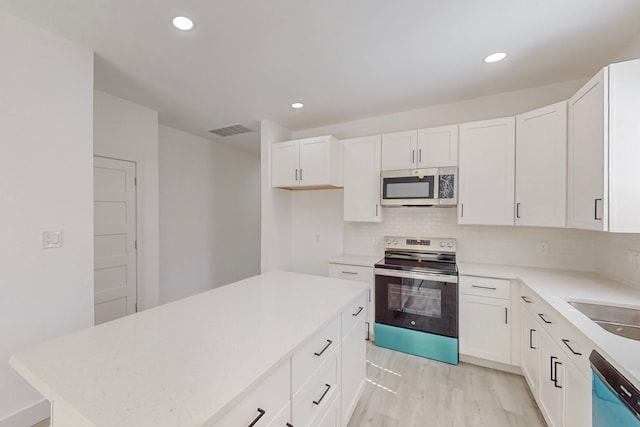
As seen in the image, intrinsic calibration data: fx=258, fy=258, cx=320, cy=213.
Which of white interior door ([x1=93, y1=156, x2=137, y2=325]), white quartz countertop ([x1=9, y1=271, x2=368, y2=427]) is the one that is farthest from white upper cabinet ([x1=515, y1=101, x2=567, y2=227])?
white interior door ([x1=93, y1=156, x2=137, y2=325])

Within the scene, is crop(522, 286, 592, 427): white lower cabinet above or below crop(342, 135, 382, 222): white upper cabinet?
below

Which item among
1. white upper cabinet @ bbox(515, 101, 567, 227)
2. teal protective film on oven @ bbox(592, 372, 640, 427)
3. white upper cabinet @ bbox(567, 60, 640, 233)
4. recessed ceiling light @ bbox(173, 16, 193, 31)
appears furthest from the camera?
white upper cabinet @ bbox(515, 101, 567, 227)

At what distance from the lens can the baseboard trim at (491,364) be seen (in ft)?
7.60

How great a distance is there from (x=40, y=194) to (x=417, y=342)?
132 inches

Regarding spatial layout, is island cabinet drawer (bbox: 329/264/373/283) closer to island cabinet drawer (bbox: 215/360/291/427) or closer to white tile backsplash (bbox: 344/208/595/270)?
white tile backsplash (bbox: 344/208/595/270)

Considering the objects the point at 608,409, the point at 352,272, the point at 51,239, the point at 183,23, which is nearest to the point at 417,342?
the point at 352,272

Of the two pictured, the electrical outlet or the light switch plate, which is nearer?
the light switch plate

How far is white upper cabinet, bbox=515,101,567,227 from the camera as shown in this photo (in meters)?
2.13

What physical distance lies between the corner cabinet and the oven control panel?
3.14 feet

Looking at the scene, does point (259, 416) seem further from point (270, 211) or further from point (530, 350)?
point (270, 211)

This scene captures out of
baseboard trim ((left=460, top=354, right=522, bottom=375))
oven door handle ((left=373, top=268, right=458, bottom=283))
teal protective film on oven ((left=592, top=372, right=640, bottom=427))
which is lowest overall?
baseboard trim ((left=460, top=354, right=522, bottom=375))

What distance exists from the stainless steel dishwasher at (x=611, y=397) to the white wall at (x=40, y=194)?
3.07m

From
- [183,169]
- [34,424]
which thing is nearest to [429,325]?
[34,424]

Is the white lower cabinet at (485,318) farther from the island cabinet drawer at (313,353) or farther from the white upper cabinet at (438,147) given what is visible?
the island cabinet drawer at (313,353)
